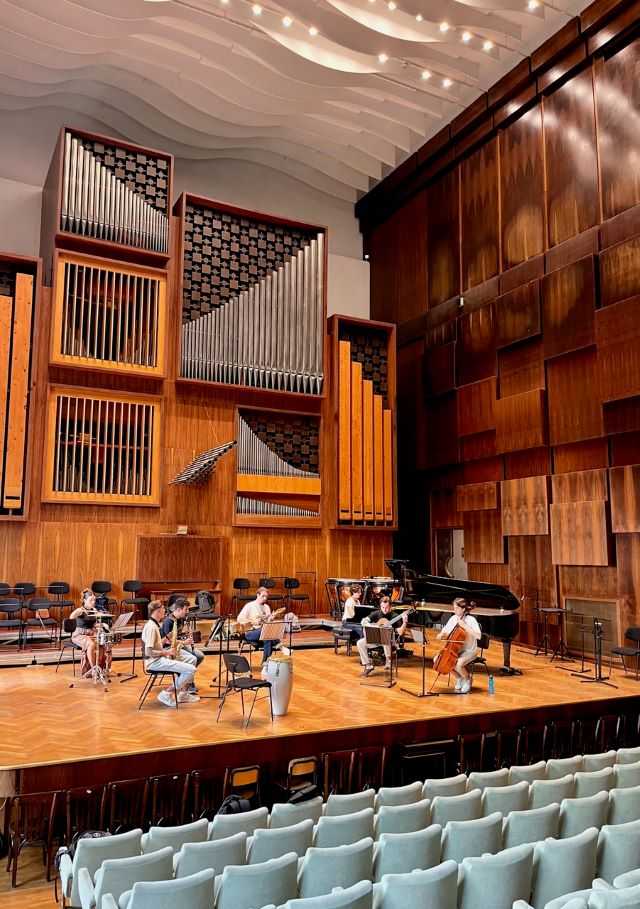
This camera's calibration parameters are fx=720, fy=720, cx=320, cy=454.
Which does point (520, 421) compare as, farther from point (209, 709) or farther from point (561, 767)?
point (561, 767)

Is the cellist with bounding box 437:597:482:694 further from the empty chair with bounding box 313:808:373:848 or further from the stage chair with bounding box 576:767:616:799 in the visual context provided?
the empty chair with bounding box 313:808:373:848

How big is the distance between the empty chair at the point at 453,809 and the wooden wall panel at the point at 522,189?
840 cm

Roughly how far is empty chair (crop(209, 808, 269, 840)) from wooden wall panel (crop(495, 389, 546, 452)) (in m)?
7.42

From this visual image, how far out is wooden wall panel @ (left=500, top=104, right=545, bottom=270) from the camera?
10.4 metres

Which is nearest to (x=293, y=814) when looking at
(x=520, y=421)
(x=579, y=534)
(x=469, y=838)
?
(x=469, y=838)

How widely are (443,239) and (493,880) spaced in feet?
37.0

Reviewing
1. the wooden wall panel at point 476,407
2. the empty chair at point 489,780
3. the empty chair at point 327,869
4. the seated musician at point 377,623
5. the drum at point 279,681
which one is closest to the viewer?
the empty chair at point 327,869

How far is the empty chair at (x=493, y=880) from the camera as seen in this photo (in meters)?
2.83

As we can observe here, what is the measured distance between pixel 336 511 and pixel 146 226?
17.9 feet

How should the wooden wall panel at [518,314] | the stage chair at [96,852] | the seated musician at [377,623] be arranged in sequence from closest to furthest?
the stage chair at [96,852] → the seated musician at [377,623] → the wooden wall panel at [518,314]

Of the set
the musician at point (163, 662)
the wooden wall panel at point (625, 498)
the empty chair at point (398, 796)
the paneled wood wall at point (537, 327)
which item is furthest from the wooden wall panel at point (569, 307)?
the empty chair at point (398, 796)

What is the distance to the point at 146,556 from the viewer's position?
10.7 meters

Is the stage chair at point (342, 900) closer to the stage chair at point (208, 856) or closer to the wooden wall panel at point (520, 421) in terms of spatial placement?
the stage chair at point (208, 856)

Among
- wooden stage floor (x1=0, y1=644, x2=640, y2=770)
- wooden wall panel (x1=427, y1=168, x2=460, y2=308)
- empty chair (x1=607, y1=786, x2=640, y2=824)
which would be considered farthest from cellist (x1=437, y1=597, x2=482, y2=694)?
wooden wall panel (x1=427, y1=168, x2=460, y2=308)
